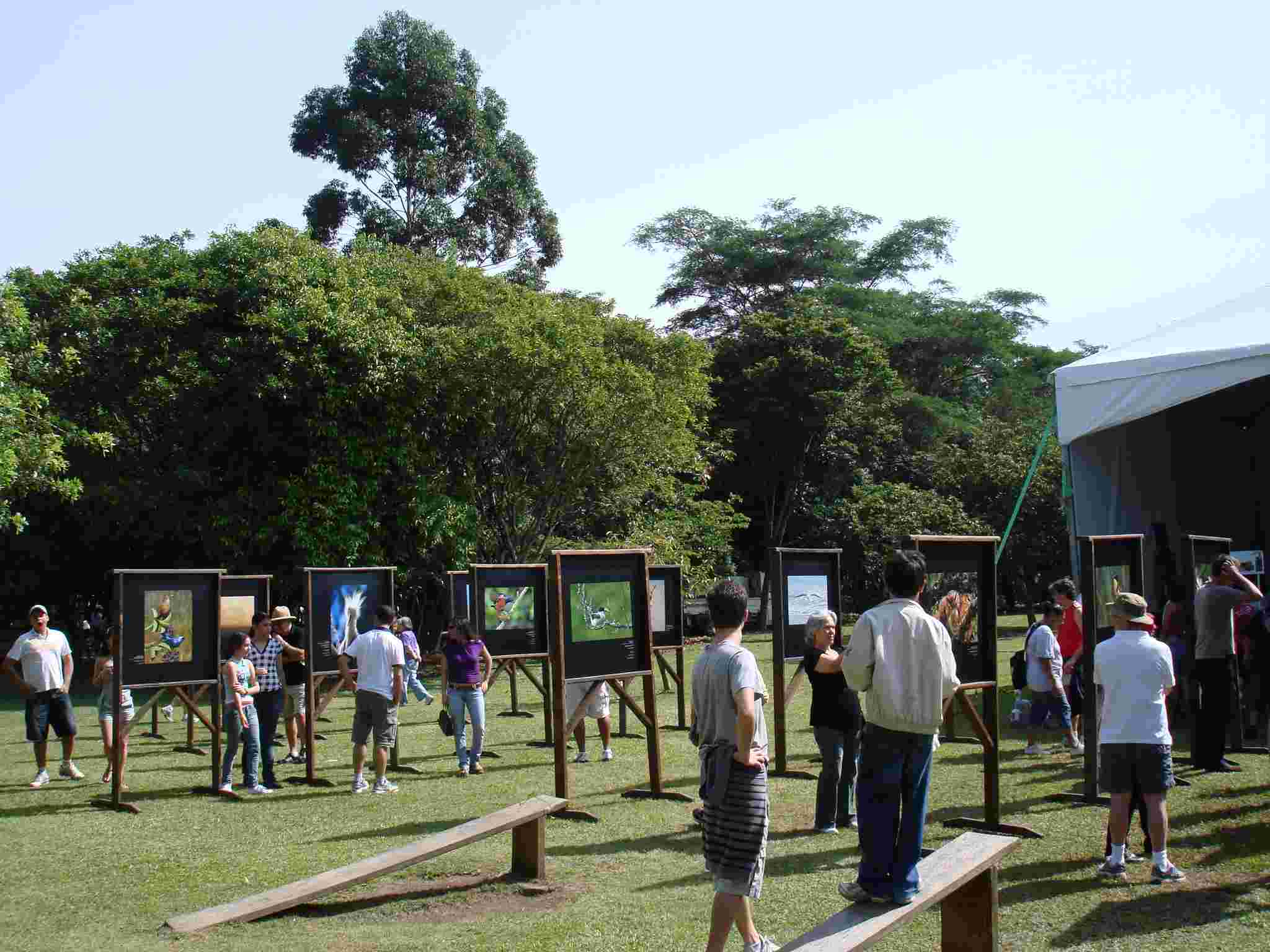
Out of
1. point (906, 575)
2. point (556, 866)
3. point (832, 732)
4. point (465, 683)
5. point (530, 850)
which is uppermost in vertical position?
point (906, 575)

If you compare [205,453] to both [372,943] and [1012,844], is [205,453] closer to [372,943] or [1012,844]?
[372,943]

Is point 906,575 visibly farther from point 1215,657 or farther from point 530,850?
point 1215,657

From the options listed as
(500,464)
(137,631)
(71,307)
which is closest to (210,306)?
(71,307)

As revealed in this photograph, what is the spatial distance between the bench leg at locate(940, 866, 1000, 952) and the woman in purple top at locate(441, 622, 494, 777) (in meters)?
7.43

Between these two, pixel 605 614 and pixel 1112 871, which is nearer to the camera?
pixel 1112 871

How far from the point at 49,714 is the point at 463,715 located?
180 inches

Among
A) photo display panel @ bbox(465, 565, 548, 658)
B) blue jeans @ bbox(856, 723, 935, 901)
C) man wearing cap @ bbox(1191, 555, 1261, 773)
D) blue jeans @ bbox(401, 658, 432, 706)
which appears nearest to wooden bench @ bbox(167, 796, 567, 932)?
blue jeans @ bbox(856, 723, 935, 901)

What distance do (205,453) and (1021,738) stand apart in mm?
19809

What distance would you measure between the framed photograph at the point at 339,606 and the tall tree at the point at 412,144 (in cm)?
2664

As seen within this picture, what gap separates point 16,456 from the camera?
21453mm

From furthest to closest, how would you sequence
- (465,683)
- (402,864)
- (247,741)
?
(465,683), (247,741), (402,864)

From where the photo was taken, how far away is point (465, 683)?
12898 millimetres

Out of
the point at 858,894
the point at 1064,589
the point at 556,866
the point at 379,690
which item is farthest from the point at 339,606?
the point at 858,894

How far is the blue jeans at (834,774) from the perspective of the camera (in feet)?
31.3
